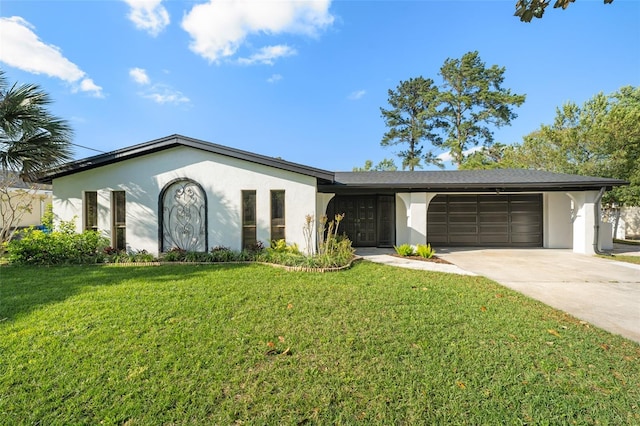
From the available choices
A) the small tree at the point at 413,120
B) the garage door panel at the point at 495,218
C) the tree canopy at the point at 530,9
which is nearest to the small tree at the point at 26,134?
the tree canopy at the point at 530,9

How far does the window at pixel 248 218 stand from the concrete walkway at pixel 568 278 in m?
4.12

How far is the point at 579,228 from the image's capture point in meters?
9.74

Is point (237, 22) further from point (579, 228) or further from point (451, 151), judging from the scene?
point (451, 151)

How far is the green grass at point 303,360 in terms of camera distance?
215 cm

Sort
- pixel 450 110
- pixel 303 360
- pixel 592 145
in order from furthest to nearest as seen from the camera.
Result: pixel 450 110, pixel 592 145, pixel 303 360

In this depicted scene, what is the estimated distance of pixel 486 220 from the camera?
11539 mm

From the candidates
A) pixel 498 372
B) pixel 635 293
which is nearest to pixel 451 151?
pixel 635 293

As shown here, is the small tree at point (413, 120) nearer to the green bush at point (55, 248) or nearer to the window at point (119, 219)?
the window at point (119, 219)

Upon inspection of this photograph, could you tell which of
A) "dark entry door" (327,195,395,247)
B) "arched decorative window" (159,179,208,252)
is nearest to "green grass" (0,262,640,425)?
"arched decorative window" (159,179,208,252)

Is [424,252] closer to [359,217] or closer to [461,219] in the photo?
[359,217]

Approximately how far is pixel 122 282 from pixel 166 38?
9.40m

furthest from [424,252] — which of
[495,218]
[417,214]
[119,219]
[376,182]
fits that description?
[119,219]

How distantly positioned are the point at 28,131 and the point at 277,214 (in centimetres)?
670

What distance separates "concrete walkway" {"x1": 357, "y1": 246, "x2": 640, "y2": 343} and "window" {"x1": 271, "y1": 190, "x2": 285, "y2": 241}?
10.8 feet
